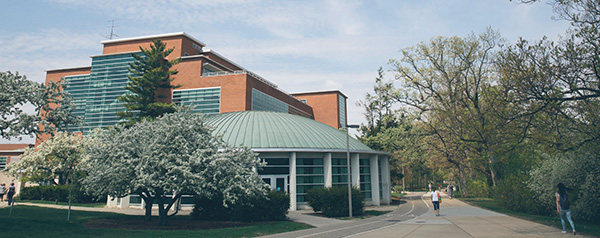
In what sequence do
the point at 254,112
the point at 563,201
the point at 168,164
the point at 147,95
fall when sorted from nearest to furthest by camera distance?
the point at 563,201
the point at 168,164
the point at 254,112
the point at 147,95

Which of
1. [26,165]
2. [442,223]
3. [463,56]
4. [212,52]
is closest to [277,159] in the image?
[442,223]

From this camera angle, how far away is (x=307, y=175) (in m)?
28.6

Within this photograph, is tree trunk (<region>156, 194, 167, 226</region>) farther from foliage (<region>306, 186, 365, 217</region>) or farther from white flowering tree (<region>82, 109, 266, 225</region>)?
foliage (<region>306, 186, 365, 217</region>)

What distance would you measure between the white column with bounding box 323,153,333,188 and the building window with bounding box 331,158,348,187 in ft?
2.16

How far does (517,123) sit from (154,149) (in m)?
17.1

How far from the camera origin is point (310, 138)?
29859 mm

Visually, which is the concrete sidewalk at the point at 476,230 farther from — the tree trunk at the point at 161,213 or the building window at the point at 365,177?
the building window at the point at 365,177

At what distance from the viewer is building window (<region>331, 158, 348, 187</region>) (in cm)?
2948

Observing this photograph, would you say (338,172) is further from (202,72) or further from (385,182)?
(202,72)

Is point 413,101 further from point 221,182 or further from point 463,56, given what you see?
point 221,182

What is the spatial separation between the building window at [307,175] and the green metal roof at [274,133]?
58.6 inches

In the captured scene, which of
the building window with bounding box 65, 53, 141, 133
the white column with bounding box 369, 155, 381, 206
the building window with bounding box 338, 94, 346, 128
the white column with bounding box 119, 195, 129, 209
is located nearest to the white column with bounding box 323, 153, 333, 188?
the white column with bounding box 369, 155, 381, 206

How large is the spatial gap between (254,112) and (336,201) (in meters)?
16.1

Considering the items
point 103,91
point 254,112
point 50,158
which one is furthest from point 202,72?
point 254,112
